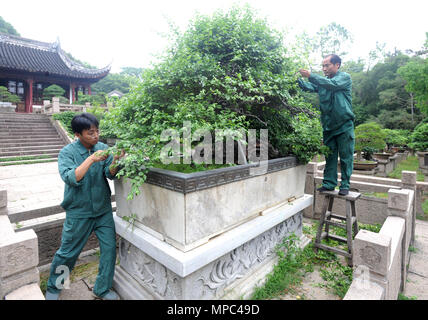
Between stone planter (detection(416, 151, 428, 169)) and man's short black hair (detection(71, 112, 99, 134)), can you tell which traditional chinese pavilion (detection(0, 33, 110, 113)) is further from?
stone planter (detection(416, 151, 428, 169))

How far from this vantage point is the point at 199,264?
2166 mm

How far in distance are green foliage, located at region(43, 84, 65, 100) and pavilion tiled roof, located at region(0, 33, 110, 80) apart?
128 cm

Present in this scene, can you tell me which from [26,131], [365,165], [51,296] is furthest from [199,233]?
[26,131]

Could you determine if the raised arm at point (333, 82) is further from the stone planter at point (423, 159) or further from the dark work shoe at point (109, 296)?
the stone planter at point (423, 159)

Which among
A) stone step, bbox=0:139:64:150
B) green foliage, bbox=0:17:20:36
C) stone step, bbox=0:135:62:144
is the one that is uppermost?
green foliage, bbox=0:17:20:36

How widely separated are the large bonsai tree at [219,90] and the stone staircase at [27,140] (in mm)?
10166

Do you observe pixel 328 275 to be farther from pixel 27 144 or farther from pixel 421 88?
pixel 421 88

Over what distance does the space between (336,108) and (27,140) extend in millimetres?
14535

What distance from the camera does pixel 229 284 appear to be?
2.66 m

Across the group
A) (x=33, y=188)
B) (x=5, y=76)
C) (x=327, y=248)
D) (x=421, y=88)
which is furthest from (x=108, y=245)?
(x=5, y=76)

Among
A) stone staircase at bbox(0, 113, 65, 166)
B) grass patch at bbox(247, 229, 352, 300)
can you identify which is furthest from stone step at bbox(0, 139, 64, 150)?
grass patch at bbox(247, 229, 352, 300)

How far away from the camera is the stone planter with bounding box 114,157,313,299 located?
2184mm

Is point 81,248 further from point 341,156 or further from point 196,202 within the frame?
point 341,156
